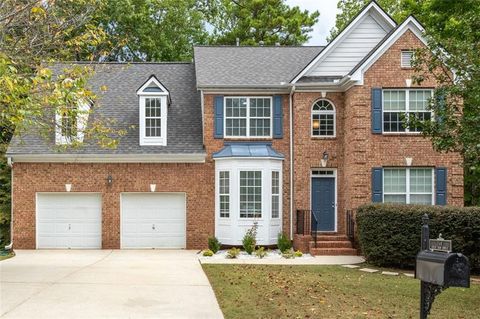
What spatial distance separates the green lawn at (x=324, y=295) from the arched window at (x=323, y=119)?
23.3 feet

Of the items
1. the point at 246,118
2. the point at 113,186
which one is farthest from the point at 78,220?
the point at 246,118

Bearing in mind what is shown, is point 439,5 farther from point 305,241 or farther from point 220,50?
point 305,241

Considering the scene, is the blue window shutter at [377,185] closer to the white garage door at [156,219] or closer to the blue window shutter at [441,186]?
the blue window shutter at [441,186]

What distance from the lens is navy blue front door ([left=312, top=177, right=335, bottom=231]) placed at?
21.0 m

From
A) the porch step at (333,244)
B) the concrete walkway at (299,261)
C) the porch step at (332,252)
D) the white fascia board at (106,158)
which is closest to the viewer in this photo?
the concrete walkway at (299,261)

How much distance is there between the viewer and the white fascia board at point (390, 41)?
19.1 metres

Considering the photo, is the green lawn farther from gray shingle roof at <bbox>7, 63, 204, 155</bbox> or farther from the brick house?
gray shingle roof at <bbox>7, 63, 204, 155</bbox>

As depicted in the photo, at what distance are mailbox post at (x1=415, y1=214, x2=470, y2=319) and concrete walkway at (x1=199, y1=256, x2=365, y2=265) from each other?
32.3ft

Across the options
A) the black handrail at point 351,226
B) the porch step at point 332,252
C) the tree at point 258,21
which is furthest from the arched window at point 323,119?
the tree at point 258,21

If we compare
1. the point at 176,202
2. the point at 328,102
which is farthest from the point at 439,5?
the point at 176,202

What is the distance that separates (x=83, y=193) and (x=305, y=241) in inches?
320

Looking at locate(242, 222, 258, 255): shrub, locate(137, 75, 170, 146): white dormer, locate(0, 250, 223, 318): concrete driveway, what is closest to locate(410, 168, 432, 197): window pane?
locate(242, 222, 258, 255): shrub

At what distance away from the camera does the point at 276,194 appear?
826 inches

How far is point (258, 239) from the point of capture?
20328mm
